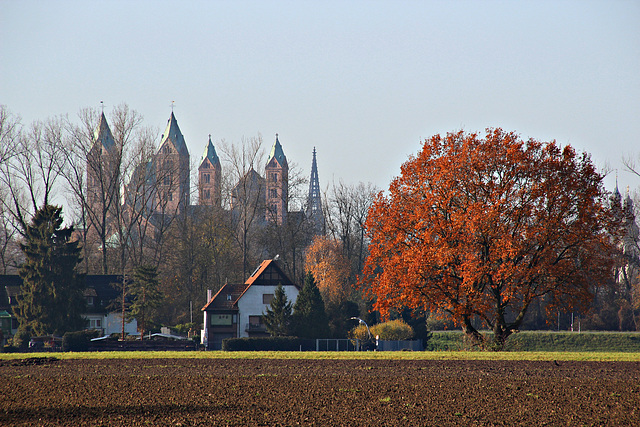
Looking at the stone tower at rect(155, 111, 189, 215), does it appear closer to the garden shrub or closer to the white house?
the white house

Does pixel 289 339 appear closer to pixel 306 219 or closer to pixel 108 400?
pixel 306 219

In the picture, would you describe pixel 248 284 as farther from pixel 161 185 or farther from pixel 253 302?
pixel 161 185

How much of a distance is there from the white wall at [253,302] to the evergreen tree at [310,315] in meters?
5.18

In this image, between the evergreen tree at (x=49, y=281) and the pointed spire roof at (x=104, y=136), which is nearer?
the evergreen tree at (x=49, y=281)

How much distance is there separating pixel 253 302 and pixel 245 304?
0.75 meters

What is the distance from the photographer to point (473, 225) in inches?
1115

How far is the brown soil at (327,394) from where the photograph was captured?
43.4 ft

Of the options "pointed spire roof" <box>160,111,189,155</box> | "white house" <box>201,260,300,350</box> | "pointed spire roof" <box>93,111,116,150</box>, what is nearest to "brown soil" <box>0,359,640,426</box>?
"white house" <box>201,260,300,350</box>

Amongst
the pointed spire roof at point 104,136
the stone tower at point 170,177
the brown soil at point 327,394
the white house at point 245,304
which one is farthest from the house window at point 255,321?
the brown soil at point 327,394

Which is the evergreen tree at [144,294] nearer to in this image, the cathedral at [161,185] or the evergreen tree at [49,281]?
the evergreen tree at [49,281]

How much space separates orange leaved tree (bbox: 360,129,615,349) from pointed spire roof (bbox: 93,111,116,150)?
1603 inches

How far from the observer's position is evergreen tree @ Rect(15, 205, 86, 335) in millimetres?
53312

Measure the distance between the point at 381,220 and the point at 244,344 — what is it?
2038 centimetres

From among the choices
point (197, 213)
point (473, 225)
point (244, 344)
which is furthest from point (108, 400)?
point (197, 213)
